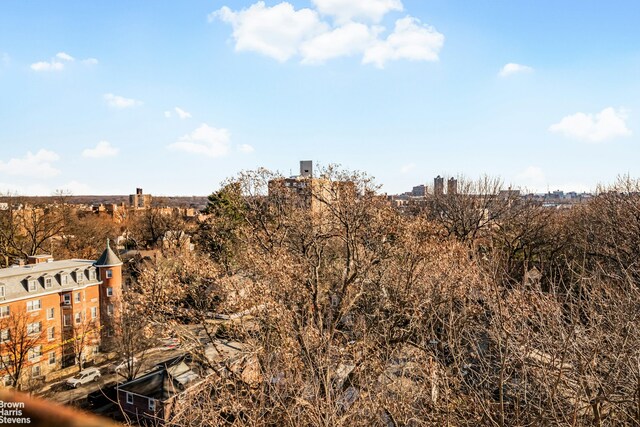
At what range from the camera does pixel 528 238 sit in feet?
88.0

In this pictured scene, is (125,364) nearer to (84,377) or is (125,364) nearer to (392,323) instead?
(84,377)

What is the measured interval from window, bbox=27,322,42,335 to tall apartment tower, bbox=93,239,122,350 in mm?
3547

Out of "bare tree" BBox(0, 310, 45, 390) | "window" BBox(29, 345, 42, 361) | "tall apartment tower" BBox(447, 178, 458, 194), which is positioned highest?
"tall apartment tower" BBox(447, 178, 458, 194)

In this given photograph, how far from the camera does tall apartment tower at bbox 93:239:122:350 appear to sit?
23.7m

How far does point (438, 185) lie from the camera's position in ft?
117

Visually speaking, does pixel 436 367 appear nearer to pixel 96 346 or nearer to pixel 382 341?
pixel 382 341

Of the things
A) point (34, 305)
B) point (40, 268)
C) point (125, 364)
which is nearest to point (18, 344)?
point (34, 305)

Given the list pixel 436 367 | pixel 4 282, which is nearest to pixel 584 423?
pixel 436 367

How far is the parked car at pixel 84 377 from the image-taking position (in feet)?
61.7

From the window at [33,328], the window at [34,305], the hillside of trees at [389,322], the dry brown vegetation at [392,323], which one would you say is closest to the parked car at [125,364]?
the window at [33,328]

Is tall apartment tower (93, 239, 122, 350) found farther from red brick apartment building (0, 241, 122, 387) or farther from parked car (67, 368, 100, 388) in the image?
parked car (67, 368, 100, 388)

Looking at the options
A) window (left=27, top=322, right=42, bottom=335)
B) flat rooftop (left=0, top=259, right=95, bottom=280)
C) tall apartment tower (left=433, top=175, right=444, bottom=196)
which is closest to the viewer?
window (left=27, top=322, right=42, bottom=335)

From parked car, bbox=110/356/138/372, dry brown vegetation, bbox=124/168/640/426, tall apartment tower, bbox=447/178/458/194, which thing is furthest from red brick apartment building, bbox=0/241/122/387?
tall apartment tower, bbox=447/178/458/194

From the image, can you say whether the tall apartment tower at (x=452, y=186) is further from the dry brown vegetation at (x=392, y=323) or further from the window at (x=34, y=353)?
the window at (x=34, y=353)
